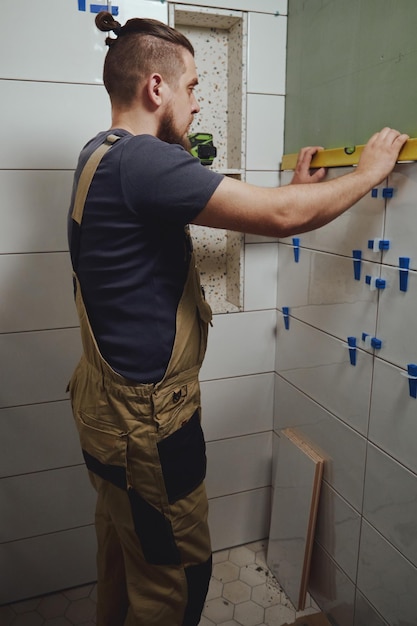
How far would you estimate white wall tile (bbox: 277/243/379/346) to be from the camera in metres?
1.38

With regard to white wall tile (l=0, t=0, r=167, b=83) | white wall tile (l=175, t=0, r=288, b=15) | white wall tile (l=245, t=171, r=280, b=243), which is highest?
A: white wall tile (l=175, t=0, r=288, b=15)

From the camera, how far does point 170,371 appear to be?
Answer: 3.85 feet

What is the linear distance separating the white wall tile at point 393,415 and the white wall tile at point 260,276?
1.99 feet

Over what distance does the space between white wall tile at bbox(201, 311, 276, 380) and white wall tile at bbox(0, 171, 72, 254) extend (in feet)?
2.09

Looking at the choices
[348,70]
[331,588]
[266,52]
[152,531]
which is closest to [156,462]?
[152,531]

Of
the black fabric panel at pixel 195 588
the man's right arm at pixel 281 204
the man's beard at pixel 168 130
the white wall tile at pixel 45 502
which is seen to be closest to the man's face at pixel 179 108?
the man's beard at pixel 168 130

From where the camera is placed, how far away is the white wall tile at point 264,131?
1.70 metres

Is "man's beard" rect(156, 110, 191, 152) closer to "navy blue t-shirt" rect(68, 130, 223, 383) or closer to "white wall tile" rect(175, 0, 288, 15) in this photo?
"navy blue t-shirt" rect(68, 130, 223, 383)

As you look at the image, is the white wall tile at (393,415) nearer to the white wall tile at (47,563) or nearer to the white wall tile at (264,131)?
the white wall tile at (264,131)

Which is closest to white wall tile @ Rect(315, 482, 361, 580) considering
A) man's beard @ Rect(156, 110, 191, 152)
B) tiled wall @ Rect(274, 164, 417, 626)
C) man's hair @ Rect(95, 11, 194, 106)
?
tiled wall @ Rect(274, 164, 417, 626)

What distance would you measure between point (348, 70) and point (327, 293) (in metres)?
0.64

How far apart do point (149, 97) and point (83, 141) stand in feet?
1.55

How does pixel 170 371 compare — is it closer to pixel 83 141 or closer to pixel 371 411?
pixel 371 411

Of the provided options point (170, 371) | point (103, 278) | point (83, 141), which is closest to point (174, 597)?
point (170, 371)
